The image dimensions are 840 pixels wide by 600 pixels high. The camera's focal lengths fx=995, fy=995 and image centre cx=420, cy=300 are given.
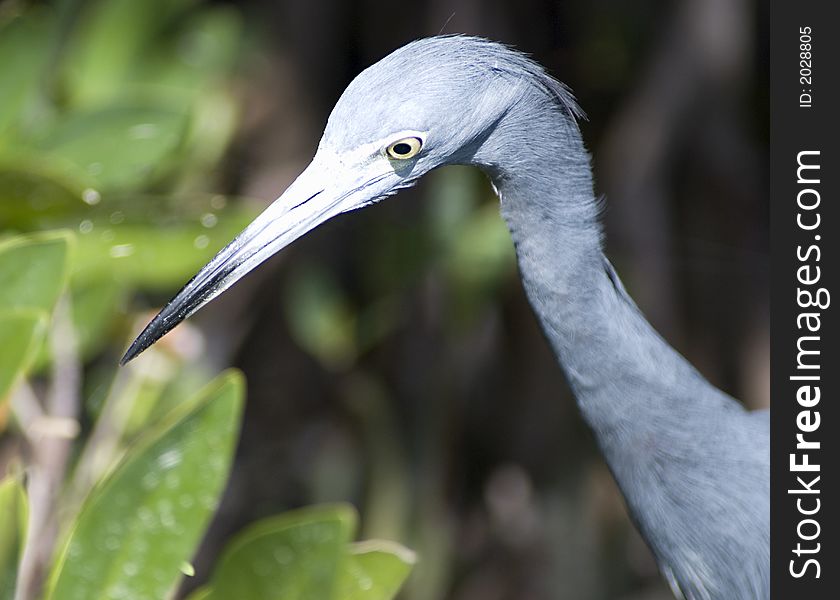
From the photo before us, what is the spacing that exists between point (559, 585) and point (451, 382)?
1.89ft

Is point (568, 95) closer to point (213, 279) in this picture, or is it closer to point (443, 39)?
point (443, 39)

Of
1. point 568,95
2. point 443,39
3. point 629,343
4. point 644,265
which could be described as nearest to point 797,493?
point 629,343

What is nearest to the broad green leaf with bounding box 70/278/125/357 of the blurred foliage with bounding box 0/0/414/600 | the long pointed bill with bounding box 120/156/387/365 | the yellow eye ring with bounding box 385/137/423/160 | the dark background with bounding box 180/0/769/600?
the blurred foliage with bounding box 0/0/414/600

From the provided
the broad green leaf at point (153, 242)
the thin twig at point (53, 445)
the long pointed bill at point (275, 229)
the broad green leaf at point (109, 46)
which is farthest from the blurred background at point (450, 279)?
the long pointed bill at point (275, 229)

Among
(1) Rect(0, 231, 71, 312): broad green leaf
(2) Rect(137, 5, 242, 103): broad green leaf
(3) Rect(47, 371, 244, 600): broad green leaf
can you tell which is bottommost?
(3) Rect(47, 371, 244, 600): broad green leaf

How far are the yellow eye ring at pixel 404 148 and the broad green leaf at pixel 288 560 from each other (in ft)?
1.14

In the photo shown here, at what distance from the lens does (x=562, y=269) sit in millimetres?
1054

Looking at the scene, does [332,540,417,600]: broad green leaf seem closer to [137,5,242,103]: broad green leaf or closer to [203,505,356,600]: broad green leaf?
[203,505,356,600]: broad green leaf

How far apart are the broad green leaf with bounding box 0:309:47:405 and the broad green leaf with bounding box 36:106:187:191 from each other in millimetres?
373

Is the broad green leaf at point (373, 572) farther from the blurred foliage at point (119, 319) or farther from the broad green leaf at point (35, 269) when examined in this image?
the broad green leaf at point (35, 269)

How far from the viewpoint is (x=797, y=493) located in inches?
42.5

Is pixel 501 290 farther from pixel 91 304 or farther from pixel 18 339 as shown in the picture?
pixel 18 339

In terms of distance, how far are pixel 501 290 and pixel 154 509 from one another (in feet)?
4.50

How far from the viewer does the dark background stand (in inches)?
80.5
